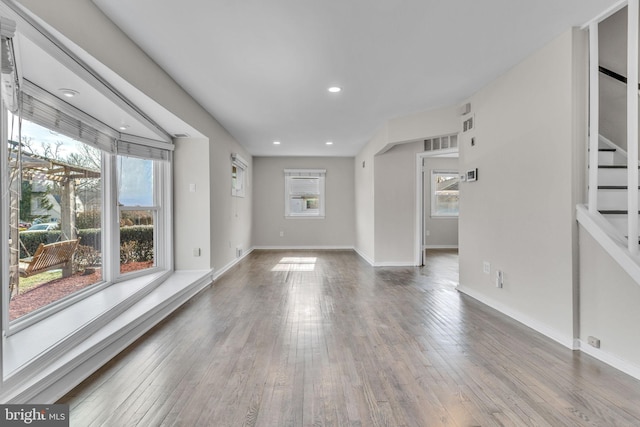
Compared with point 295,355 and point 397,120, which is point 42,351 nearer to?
point 295,355

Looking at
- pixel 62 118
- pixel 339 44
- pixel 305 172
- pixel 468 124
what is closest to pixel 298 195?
pixel 305 172

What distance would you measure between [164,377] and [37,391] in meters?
0.62

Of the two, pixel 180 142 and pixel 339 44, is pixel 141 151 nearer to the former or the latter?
pixel 180 142

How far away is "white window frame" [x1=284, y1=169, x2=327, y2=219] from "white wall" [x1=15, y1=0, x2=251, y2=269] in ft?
3.50

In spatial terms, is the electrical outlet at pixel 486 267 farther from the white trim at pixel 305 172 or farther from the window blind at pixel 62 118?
the white trim at pixel 305 172

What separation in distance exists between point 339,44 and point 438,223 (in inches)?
265

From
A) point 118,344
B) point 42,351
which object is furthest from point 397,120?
point 42,351

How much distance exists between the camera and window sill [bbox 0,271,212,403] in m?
1.72

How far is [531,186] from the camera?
9.67 feet

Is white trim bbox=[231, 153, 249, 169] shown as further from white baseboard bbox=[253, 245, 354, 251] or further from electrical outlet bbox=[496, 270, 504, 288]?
electrical outlet bbox=[496, 270, 504, 288]

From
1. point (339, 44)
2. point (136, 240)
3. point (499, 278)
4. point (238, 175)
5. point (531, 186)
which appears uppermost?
point (339, 44)

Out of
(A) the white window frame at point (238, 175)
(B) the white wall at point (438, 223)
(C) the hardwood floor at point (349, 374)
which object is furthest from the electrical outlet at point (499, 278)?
(B) the white wall at point (438, 223)

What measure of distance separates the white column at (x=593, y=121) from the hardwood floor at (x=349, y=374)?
120 cm

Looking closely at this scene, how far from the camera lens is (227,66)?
121 inches
